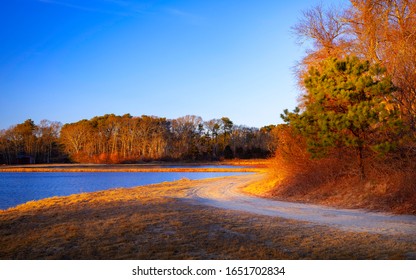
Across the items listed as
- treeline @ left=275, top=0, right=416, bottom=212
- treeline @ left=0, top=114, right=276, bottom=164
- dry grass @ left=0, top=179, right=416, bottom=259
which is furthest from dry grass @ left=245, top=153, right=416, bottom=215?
treeline @ left=0, top=114, right=276, bottom=164

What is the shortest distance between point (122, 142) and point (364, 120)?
70.6 meters

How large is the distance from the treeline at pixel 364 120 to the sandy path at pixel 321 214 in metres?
1.29

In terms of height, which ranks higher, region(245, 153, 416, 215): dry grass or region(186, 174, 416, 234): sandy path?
region(245, 153, 416, 215): dry grass

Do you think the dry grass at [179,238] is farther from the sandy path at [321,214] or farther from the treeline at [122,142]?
the treeline at [122,142]

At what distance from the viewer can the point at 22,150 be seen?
7925cm

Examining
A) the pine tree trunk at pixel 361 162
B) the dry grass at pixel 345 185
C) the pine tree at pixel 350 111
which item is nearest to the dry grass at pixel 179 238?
the dry grass at pixel 345 185

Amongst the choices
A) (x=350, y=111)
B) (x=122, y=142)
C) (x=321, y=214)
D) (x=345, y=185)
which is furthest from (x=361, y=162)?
(x=122, y=142)

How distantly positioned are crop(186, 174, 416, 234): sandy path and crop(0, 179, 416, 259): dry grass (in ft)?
2.65

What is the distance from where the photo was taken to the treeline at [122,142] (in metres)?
76.2

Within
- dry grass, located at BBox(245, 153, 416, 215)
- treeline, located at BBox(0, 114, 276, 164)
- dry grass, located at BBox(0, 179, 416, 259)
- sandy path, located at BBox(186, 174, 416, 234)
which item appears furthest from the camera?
treeline, located at BBox(0, 114, 276, 164)

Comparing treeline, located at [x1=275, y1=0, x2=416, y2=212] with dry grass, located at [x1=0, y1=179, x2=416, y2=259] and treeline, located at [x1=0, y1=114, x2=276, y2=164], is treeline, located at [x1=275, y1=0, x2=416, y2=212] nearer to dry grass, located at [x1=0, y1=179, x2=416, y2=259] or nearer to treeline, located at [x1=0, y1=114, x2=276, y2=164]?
dry grass, located at [x1=0, y1=179, x2=416, y2=259]

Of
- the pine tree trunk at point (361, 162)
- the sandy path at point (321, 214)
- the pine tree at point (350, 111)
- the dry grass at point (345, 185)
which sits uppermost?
the pine tree at point (350, 111)

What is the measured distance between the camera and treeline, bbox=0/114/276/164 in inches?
3002

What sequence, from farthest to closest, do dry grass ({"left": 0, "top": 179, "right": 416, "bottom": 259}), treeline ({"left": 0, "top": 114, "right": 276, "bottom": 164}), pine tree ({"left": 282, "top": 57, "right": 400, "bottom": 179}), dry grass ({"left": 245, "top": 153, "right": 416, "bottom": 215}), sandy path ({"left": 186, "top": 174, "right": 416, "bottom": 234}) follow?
treeline ({"left": 0, "top": 114, "right": 276, "bottom": 164}) → pine tree ({"left": 282, "top": 57, "right": 400, "bottom": 179}) → dry grass ({"left": 245, "top": 153, "right": 416, "bottom": 215}) → sandy path ({"left": 186, "top": 174, "right": 416, "bottom": 234}) → dry grass ({"left": 0, "top": 179, "right": 416, "bottom": 259})
